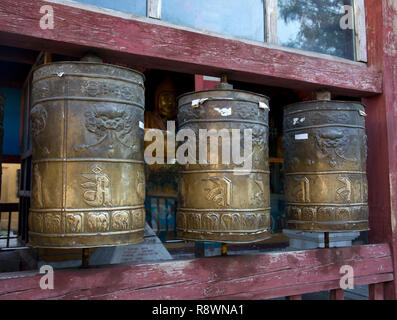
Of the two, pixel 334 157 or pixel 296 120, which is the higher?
pixel 296 120

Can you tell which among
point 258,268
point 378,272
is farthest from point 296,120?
point 378,272

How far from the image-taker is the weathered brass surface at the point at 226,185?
2.24 meters

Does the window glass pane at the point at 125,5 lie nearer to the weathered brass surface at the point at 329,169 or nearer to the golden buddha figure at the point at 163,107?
the weathered brass surface at the point at 329,169

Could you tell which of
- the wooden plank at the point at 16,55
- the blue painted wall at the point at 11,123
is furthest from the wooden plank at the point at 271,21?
the blue painted wall at the point at 11,123

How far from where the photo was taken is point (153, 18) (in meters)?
2.41

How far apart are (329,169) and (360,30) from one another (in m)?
1.45

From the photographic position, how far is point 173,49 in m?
2.41

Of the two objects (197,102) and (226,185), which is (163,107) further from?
(226,185)

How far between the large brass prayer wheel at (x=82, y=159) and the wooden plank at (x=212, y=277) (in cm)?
29

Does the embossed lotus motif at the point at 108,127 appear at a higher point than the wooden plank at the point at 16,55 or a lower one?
lower

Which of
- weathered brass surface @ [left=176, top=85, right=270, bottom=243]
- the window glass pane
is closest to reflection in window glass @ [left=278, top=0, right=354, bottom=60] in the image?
weathered brass surface @ [left=176, top=85, right=270, bottom=243]

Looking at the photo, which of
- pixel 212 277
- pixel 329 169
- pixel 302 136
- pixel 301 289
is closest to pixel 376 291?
pixel 301 289
